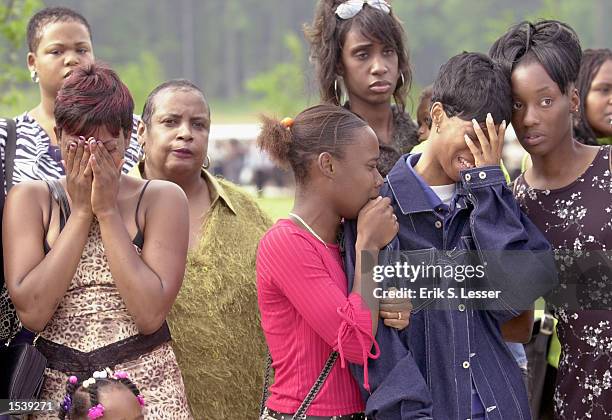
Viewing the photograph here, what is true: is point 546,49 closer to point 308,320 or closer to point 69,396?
point 308,320

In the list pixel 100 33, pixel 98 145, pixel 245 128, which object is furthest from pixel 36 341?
pixel 100 33

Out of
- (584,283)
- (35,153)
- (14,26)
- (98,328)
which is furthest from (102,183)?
(14,26)

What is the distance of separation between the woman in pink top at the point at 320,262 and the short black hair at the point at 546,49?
2.23 ft

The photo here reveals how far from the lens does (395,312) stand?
315cm

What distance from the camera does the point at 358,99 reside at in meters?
4.56

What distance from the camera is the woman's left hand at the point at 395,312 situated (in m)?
3.14

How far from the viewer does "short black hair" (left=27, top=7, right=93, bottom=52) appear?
15.7ft

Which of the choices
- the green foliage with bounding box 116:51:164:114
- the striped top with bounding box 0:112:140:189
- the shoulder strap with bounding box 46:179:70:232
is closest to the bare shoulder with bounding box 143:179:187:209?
the shoulder strap with bounding box 46:179:70:232

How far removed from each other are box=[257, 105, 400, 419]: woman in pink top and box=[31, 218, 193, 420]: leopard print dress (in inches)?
15.4

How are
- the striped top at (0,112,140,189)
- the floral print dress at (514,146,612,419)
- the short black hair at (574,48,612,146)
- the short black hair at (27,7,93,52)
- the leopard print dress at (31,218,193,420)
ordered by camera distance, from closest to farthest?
the leopard print dress at (31,218,193,420)
the floral print dress at (514,146,612,419)
the striped top at (0,112,140,189)
the short black hair at (27,7,93,52)
the short black hair at (574,48,612,146)

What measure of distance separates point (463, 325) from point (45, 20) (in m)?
2.87

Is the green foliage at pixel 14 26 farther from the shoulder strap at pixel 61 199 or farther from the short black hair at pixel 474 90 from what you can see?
the short black hair at pixel 474 90

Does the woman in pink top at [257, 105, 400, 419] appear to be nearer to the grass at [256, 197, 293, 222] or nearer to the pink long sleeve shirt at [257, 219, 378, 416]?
the pink long sleeve shirt at [257, 219, 378, 416]

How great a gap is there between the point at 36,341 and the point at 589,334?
78.9 inches
